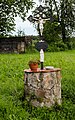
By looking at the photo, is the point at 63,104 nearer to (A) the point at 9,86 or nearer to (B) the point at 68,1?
(A) the point at 9,86

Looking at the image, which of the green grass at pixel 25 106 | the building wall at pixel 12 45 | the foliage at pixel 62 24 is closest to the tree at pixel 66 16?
the foliage at pixel 62 24

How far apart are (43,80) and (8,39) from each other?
17.3 meters

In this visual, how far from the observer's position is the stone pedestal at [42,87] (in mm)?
8320

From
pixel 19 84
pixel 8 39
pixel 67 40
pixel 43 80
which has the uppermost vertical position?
pixel 43 80

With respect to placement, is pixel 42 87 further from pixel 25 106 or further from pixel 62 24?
pixel 62 24

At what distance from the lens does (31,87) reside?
330 inches

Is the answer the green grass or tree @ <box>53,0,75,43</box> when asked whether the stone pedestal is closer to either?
the green grass

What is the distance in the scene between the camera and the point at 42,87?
327 inches

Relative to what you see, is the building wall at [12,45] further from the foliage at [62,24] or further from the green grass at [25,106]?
the green grass at [25,106]

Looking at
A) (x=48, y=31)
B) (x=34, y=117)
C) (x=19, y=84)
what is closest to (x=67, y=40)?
(x=48, y=31)

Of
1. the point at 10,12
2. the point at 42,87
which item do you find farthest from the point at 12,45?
the point at 42,87

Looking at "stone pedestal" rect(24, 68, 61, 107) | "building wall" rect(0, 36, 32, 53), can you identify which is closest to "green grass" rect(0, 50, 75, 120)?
"stone pedestal" rect(24, 68, 61, 107)

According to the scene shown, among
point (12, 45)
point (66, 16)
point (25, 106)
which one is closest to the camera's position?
point (25, 106)

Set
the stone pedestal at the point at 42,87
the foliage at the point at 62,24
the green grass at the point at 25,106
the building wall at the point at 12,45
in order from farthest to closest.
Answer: the foliage at the point at 62,24, the building wall at the point at 12,45, the stone pedestal at the point at 42,87, the green grass at the point at 25,106
